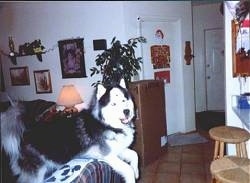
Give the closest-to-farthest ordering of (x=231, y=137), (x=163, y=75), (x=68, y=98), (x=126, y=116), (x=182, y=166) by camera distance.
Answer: (x=126, y=116)
(x=231, y=137)
(x=182, y=166)
(x=68, y=98)
(x=163, y=75)

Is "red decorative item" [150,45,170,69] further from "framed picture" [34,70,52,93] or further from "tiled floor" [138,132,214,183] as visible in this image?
"framed picture" [34,70,52,93]

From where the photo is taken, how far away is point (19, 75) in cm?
449

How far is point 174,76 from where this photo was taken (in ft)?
13.7

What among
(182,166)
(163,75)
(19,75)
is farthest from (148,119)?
(19,75)

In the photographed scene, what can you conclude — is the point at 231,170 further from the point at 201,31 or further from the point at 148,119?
the point at 201,31

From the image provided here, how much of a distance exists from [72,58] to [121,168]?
8.31 ft

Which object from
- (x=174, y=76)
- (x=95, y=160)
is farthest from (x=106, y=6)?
(x=95, y=160)

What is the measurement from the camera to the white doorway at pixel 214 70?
545 centimetres

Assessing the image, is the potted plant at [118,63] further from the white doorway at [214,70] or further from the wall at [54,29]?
the white doorway at [214,70]

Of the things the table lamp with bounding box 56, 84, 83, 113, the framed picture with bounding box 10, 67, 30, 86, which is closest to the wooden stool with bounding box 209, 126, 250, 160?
the table lamp with bounding box 56, 84, 83, 113

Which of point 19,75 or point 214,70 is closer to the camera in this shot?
point 19,75

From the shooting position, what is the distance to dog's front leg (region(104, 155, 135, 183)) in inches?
65.8

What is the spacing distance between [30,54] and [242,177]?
146 inches

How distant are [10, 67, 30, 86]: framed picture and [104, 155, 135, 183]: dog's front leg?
10.5 ft
